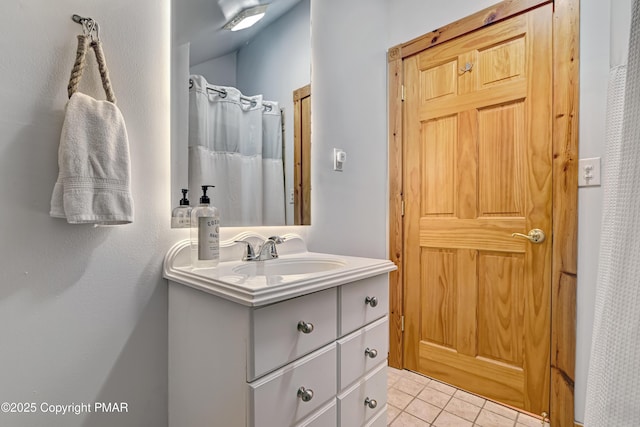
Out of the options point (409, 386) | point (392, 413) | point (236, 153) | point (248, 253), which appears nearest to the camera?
point (248, 253)

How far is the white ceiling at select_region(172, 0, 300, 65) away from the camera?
104 cm

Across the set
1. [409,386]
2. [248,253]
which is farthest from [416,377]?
[248,253]

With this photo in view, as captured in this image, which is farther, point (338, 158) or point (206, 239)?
point (338, 158)

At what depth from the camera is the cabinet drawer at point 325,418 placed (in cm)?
81

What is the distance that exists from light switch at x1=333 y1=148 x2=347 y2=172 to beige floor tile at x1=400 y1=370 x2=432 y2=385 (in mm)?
1299

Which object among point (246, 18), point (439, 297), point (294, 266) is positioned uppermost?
point (246, 18)

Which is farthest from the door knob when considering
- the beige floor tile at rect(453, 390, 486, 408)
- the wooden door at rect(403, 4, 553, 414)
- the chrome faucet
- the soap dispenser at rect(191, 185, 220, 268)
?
the soap dispenser at rect(191, 185, 220, 268)

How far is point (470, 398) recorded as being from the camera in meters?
1.56

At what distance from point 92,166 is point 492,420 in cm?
189

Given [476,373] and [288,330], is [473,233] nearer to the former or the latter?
[476,373]

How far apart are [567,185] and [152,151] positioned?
5.48ft

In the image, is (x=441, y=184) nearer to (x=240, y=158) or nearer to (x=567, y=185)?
(x=567, y=185)

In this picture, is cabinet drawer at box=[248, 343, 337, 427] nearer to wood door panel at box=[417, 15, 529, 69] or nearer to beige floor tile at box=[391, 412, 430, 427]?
beige floor tile at box=[391, 412, 430, 427]

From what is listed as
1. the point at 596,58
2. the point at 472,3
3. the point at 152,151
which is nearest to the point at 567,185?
the point at 596,58
